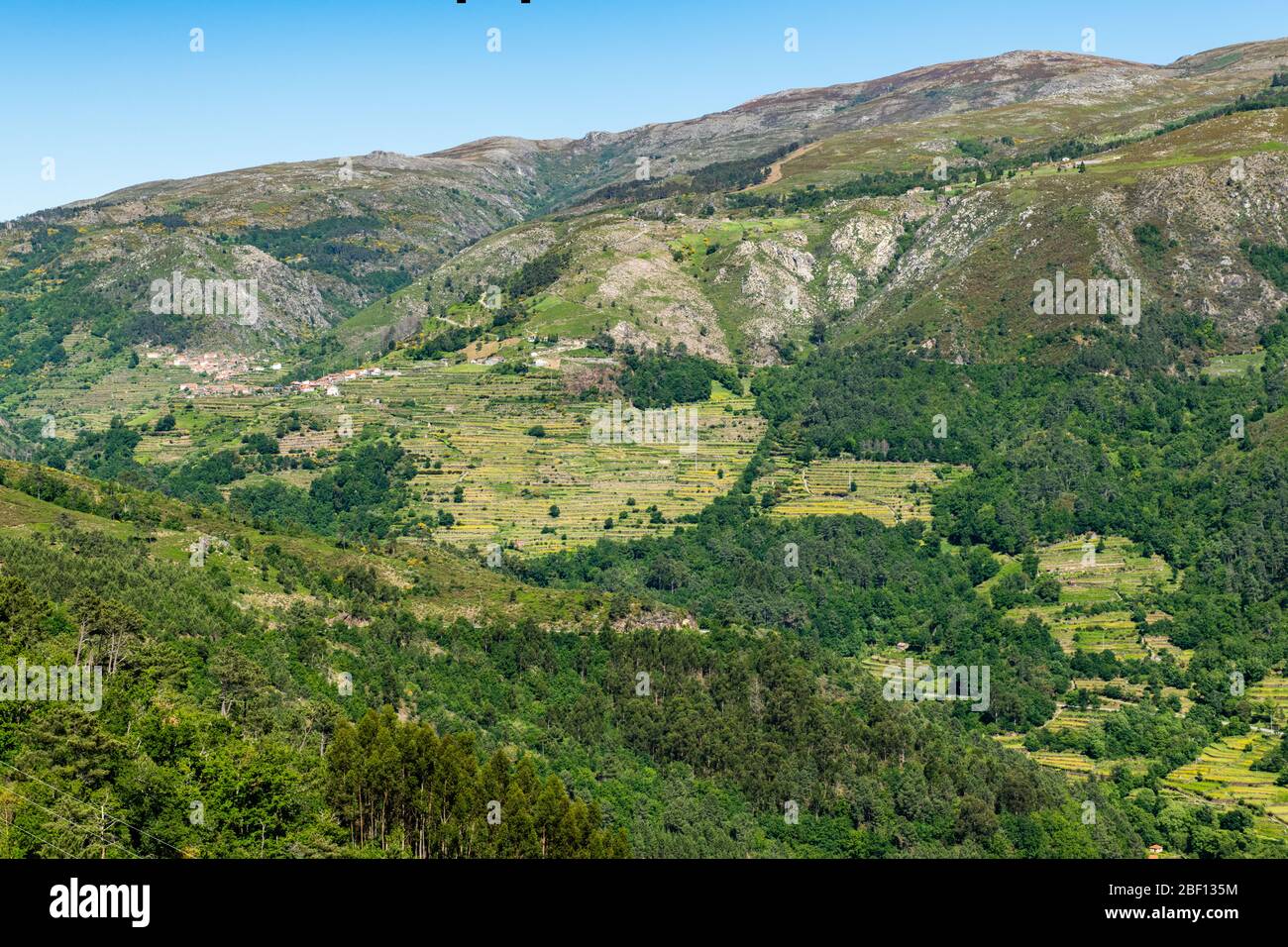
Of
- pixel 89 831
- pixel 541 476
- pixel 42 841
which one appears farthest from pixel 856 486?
pixel 42 841

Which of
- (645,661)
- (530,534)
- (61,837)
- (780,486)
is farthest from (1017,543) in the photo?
(61,837)

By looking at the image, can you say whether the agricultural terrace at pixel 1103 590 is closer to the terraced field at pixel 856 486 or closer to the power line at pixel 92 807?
the terraced field at pixel 856 486

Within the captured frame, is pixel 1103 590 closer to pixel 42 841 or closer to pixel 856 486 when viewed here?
pixel 856 486

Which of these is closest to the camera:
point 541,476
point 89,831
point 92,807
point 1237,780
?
point 89,831

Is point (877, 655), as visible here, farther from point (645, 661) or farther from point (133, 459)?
point (133, 459)

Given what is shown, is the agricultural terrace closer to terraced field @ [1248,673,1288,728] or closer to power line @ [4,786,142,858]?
terraced field @ [1248,673,1288,728]

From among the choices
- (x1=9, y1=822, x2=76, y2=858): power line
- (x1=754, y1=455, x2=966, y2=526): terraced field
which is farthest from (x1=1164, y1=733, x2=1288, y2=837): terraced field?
(x1=9, y1=822, x2=76, y2=858): power line

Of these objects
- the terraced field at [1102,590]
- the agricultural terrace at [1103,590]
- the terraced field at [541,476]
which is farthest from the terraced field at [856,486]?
the terraced field at [1102,590]
